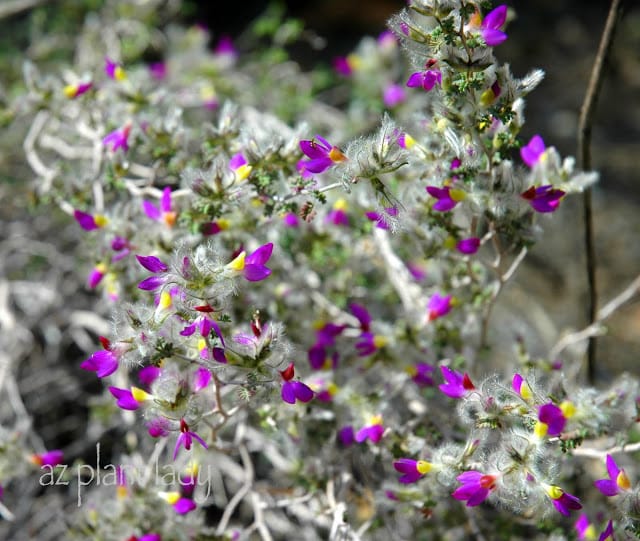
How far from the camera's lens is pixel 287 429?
1.35 m

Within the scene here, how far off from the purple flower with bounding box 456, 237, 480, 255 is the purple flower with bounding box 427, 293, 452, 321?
8.5 inches

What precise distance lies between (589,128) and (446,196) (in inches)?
18.8

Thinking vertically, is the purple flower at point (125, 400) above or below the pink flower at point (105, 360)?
below

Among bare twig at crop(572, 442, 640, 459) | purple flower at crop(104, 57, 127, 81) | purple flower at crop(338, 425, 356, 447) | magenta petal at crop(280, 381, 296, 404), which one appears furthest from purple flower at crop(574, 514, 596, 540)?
purple flower at crop(104, 57, 127, 81)

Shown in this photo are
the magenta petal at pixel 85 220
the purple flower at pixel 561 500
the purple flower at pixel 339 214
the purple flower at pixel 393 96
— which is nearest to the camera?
the purple flower at pixel 561 500

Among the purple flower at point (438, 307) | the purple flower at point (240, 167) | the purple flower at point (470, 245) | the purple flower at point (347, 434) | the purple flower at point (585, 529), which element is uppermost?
the purple flower at point (240, 167)

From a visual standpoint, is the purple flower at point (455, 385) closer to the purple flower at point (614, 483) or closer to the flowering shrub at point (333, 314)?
the flowering shrub at point (333, 314)

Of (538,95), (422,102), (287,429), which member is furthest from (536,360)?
(538,95)

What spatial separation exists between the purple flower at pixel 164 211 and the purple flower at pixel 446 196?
1.65 feet

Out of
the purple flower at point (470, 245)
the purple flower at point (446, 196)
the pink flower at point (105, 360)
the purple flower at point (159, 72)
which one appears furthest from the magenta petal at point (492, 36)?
the purple flower at point (159, 72)

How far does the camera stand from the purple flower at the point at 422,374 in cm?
146

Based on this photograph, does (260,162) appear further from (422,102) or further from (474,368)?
(422,102)

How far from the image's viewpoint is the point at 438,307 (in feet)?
4.88

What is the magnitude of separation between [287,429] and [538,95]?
8.82 ft
